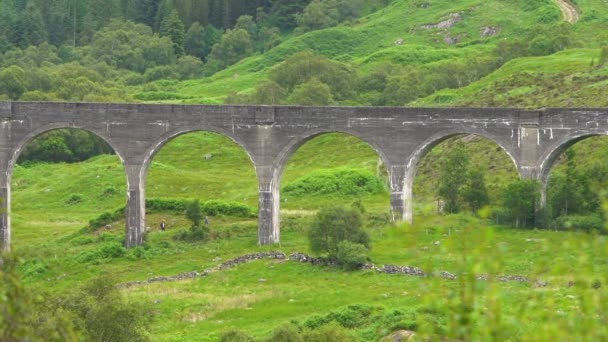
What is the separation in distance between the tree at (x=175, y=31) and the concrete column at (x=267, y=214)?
77102 mm

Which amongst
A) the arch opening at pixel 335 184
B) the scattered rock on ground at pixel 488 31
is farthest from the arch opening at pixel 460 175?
the scattered rock on ground at pixel 488 31

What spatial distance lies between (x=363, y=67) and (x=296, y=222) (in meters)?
46.1

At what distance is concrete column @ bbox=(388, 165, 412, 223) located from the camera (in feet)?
170

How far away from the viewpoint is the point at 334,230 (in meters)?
47.9

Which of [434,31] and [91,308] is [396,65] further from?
[91,308]

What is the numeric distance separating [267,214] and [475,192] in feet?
35.5

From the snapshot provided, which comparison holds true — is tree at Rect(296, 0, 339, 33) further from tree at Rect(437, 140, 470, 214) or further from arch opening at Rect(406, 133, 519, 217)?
tree at Rect(437, 140, 470, 214)

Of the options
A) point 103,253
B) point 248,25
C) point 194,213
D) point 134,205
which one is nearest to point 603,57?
point 194,213

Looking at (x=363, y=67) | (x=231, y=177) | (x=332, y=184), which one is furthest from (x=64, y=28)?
(x=332, y=184)

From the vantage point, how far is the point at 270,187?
2072 inches

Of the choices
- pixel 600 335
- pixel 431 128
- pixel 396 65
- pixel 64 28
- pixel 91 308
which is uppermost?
pixel 64 28

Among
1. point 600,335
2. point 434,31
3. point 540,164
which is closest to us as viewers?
point 600,335

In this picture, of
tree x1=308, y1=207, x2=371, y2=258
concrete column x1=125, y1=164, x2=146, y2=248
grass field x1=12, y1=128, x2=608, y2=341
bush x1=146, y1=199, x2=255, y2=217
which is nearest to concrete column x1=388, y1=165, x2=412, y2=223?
grass field x1=12, y1=128, x2=608, y2=341

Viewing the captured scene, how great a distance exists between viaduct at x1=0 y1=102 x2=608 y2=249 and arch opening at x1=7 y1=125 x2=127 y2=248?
144 cm
